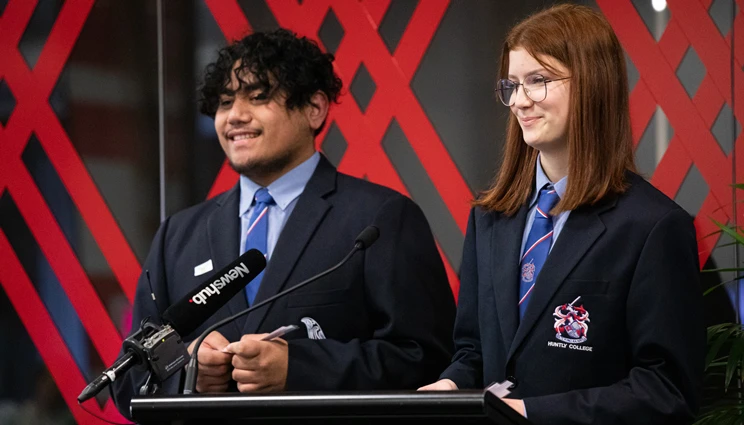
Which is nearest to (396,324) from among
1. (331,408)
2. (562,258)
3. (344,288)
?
(344,288)

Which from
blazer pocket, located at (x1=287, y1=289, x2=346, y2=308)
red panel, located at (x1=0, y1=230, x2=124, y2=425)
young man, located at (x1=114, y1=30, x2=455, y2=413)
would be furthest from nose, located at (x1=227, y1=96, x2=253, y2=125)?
red panel, located at (x1=0, y1=230, x2=124, y2=425)

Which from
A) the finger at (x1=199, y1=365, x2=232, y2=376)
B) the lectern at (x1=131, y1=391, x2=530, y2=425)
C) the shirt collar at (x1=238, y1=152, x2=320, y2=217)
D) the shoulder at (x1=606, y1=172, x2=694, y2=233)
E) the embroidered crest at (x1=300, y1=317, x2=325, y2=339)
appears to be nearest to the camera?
the lectern at (x1=131, y1=391, x2=530, y2=425)

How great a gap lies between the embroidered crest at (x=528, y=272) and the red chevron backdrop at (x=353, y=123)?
1.41 meters

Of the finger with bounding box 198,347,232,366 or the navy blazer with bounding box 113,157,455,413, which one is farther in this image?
the navy blazer with bounding box 113,157,455,413

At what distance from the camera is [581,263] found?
206cm

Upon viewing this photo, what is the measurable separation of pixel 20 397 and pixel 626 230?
3.12m

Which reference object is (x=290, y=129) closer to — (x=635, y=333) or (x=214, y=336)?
(x=214, y=336)

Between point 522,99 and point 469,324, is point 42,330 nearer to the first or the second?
point 469,324

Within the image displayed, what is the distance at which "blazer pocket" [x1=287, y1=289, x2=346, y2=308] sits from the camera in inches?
112

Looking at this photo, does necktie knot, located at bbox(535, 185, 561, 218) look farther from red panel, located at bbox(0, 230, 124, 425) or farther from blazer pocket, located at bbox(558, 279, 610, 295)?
red panel, located at bbox(0, 230, 124, 425)

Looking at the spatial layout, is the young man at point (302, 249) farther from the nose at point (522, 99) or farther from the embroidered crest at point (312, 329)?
the nose at point (522, 99)

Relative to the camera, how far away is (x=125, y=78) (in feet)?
14.1

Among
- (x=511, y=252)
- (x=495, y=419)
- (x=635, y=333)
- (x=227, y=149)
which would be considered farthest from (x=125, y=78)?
(x=495, y=419)

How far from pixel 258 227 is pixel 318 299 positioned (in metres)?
0.31
